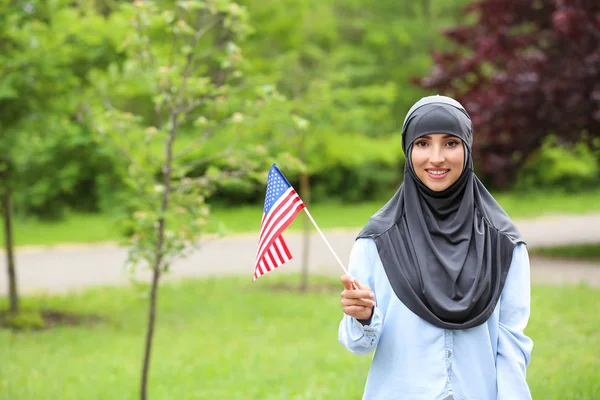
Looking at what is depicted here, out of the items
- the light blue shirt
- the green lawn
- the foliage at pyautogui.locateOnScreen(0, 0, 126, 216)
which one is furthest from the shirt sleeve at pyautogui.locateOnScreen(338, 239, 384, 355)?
the foliage at pyautogui.locateOnScreen(0, 0, 126, 216)

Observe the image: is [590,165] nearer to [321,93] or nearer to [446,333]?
[321,93]

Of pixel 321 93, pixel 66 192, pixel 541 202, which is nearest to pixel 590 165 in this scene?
pixel 541 202

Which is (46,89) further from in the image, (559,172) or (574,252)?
(559,172)

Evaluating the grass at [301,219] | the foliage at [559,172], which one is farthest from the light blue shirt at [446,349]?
the foliage at [559,172]

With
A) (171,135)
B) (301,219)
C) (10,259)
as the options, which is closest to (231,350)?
(171,135)

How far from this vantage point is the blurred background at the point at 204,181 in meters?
5.82

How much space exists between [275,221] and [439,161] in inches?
36.5

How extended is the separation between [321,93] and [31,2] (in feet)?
12.8

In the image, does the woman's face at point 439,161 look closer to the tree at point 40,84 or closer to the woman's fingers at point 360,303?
the woman's fingers at point 360,303

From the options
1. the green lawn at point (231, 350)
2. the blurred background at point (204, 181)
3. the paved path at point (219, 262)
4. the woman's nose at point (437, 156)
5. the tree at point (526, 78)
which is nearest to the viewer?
the woman's nose at point (437, 156)

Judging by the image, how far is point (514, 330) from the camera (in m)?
2.72

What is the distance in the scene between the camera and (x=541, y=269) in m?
12.0

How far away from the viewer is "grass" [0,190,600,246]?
1758cm

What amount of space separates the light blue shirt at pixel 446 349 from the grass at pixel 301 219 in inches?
510
